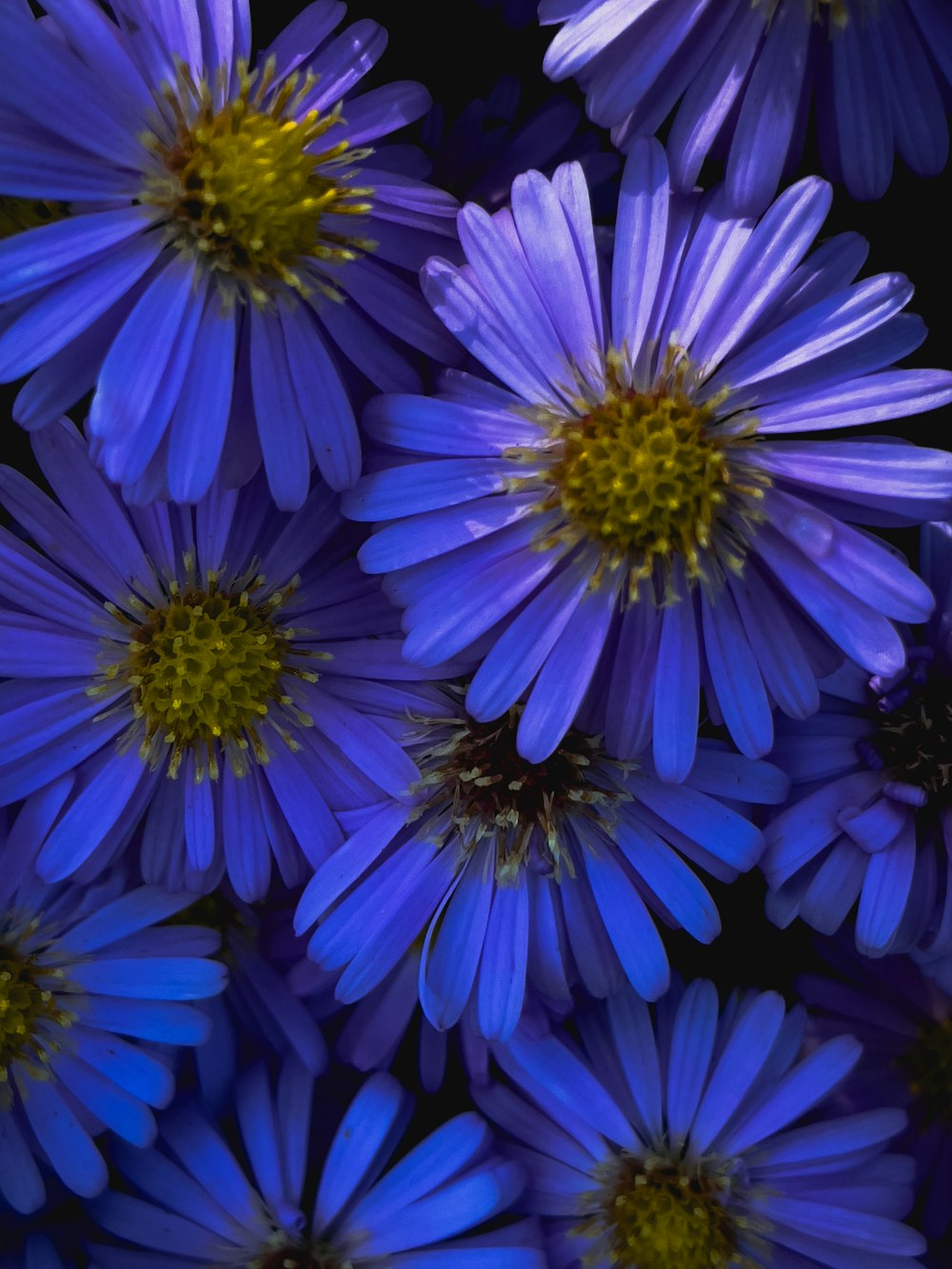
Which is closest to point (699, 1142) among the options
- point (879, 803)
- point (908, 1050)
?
point (908, 1050)

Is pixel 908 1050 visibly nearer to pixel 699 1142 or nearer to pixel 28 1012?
pixel 699 1142

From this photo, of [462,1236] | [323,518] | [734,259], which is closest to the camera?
[734,259]

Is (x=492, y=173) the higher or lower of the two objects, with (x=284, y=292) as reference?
higher

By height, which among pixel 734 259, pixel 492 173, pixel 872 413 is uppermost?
pixel 492 173

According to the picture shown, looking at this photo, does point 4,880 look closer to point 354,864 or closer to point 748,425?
point 354,864

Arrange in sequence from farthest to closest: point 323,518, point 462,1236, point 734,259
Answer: point 462,1236 < point 323,518 < point 734,259

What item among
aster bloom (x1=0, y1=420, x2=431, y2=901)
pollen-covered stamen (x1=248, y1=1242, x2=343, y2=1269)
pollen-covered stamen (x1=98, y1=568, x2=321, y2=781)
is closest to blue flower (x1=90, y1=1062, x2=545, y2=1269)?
pollen-covered stamen (x1=248, y1=1242, x2=343, y2=1269)

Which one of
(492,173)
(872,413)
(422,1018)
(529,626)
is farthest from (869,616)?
(422,1018)

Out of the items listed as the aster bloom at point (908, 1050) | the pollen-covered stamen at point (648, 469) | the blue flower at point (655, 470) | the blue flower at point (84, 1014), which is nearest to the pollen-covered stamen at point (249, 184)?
the blue flower at point (655, 470)

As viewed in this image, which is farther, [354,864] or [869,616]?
[354,864]
